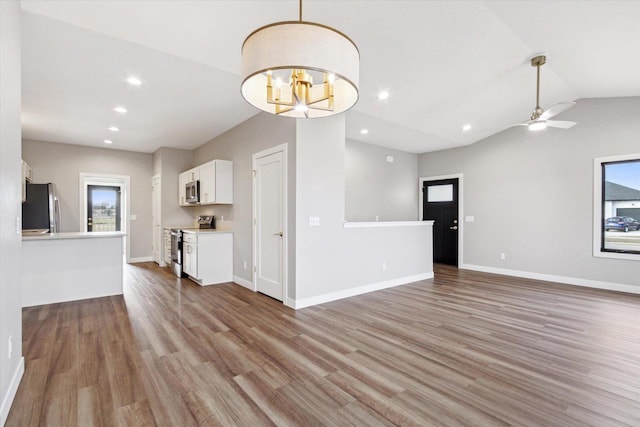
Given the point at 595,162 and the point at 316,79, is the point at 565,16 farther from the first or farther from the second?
the point at 595,162

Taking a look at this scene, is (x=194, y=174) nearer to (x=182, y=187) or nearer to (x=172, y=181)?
(x=182, y=187)

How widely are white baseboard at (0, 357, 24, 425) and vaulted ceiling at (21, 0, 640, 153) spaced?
268 cm

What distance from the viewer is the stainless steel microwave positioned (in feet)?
19.3

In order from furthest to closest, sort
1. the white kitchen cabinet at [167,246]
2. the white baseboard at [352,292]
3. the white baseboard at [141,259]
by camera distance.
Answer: the white baseboard at [141,259]
the white kitchen cabinet at [167,246]
the white baseboard at [352,292]

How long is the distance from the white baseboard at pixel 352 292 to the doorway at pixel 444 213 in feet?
5.57

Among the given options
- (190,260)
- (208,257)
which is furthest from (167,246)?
(208,257)

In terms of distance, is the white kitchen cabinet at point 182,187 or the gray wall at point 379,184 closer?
the gray wall at point 379,184

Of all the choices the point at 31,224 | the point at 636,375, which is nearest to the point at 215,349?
the point at 636,375

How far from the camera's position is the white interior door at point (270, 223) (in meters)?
4.05

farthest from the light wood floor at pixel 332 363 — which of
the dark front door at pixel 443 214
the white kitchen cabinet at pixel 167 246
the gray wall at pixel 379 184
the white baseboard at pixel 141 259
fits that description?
the white baseboard at pixel 141 259

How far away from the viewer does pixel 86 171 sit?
22.1ft

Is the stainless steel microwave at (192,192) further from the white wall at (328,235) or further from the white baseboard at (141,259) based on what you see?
the white wall at (328,235)

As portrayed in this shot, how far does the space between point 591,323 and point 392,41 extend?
3793 millimetres

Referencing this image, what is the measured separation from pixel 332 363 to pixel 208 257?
10.9ft
